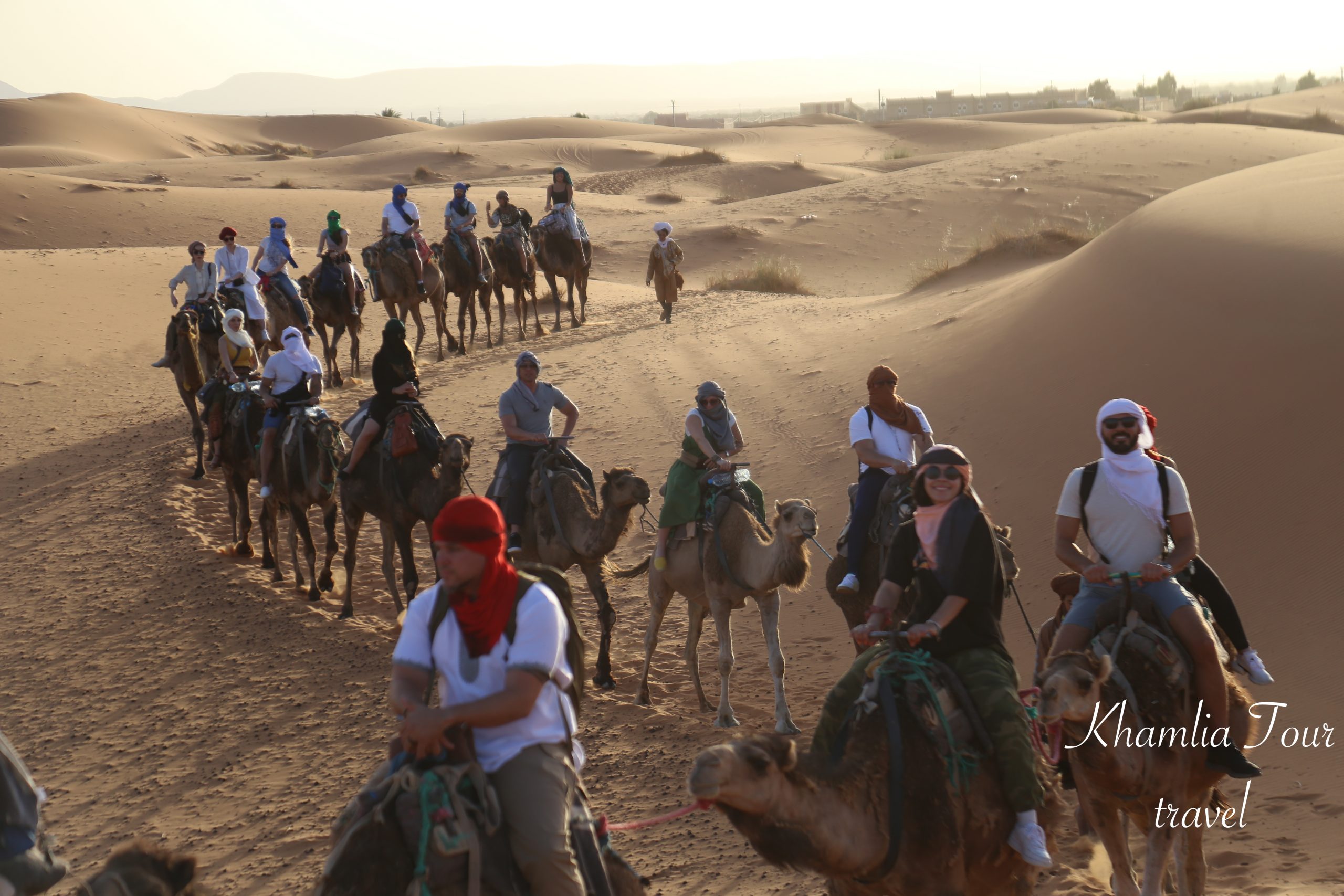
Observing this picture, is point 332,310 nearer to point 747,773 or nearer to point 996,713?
point 996,713

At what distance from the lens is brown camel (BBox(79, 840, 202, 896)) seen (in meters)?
3.93

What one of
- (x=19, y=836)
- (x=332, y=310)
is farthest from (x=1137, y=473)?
(x=332, y=310)

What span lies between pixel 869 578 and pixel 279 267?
49.4 feet

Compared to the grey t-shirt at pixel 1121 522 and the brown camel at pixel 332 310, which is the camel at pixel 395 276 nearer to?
the brown camel at pixel 332 310

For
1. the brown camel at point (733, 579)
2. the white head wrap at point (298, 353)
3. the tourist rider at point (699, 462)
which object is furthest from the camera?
the white head wrap at point (298, 353)

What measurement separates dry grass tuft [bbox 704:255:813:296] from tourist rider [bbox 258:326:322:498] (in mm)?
17550

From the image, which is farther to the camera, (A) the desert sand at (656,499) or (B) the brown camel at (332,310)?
(B) the brown camel at (332,310)

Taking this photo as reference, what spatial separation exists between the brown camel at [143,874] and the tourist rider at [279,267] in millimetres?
16677

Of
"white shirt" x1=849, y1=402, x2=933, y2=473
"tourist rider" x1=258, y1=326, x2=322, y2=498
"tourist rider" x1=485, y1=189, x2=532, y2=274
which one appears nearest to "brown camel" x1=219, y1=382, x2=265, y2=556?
"tourist rider" x1=258, y1=326, x2=322, y2=498

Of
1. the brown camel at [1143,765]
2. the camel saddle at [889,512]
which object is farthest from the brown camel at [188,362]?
the brown camel at [1143,765]

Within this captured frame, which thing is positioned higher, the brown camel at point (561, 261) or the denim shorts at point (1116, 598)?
the brown camel at point (561, 261)

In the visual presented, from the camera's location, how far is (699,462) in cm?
934

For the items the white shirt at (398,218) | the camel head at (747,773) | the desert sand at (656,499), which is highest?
the white shirt at (398,218)

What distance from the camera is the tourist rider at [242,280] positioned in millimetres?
18141
